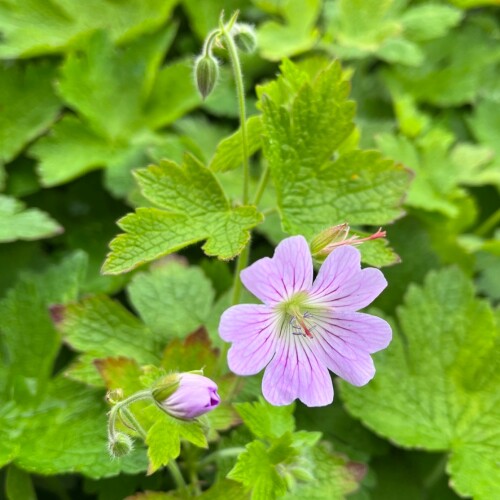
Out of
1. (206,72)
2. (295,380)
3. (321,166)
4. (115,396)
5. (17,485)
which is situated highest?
(206,72)

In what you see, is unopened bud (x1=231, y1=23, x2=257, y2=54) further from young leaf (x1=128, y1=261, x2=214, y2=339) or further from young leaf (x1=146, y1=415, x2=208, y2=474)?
young leaf (x1=146, y1=415, x2=208, y2=474)

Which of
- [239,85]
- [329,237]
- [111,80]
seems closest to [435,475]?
[329,237]

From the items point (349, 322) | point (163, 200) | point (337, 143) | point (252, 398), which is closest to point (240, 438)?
point (252, 398)

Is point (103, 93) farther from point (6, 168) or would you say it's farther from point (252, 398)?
point (252, 398)

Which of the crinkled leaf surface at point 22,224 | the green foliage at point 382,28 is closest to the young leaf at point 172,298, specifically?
the crinkled leaf surface at point 22,224

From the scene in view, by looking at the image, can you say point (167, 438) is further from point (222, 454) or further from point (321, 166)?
point (321, 166)

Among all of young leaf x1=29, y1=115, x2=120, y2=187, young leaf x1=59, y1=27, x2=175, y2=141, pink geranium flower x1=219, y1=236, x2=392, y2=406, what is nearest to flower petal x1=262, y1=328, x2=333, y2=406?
pink geranium flower x1=219, y1=236, x2=392, y2=406
